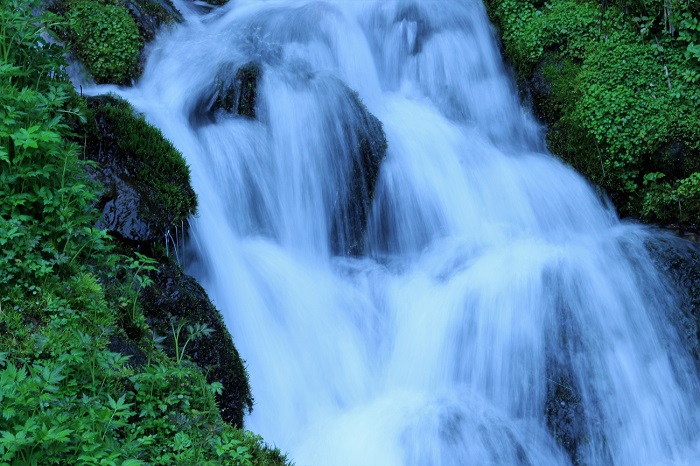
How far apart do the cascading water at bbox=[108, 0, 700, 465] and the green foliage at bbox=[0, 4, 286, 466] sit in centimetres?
161

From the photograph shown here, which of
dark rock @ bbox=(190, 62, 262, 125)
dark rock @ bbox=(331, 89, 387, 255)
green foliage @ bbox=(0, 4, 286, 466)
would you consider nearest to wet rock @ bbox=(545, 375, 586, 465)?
dark rock @ bbox=(331, 89, 387, 255)

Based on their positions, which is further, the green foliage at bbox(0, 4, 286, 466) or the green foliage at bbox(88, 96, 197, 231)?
the green foliage at bbox(88, 96, 197, 231)

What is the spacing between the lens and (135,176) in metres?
5.09

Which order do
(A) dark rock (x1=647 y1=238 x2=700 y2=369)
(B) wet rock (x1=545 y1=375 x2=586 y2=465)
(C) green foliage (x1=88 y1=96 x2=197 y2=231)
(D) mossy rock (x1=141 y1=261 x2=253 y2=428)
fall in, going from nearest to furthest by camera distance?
(D) mossy rock (x1=141 y1=261 x2=253 y2=428) → (C) green foliage (x1=88 y1=96 x2=197 y2=231) → (B) wet rock (x1=545 y1=375 x2=586 y2=465) → (A) dark rock (x1=647 y1=238 x2=700 y2=369)

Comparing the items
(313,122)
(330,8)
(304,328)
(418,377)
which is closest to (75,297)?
(304,328)

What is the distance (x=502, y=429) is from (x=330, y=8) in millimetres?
6171

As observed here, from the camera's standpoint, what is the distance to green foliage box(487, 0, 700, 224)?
23.8 ft

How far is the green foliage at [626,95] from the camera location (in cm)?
725

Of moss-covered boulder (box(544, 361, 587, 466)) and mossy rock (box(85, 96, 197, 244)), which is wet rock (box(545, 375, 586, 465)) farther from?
mossy rock (box(85, 96, 197, 244))

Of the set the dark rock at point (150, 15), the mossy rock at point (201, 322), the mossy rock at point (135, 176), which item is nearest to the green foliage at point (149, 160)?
the mossy rock at point (135, 176)

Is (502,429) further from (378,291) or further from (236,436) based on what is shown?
(236,436)

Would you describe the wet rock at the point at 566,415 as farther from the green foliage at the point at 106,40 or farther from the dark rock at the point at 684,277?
the green foliage at the point at 106,40

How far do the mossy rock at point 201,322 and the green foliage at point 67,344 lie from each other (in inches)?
18.6

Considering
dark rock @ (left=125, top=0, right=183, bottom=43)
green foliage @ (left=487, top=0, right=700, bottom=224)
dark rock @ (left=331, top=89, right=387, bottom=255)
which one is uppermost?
green foliage @ (left=487, top=0, right=700, bottom=224)
